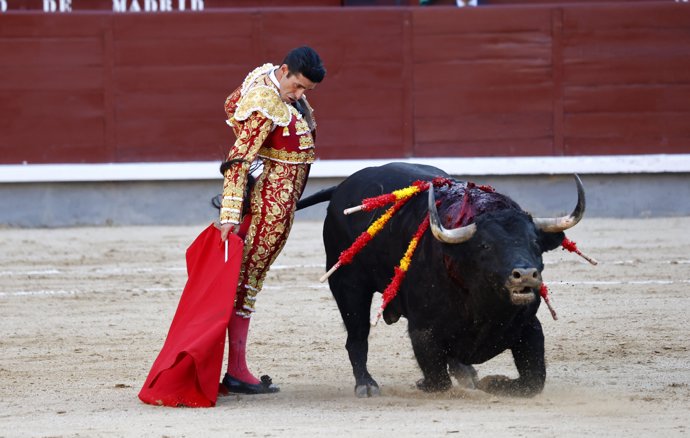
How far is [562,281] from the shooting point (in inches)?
277

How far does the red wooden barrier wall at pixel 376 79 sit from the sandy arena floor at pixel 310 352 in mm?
1167

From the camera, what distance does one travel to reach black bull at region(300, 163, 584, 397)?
399 cm

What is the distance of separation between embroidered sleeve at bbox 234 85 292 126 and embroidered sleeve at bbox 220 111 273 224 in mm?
14

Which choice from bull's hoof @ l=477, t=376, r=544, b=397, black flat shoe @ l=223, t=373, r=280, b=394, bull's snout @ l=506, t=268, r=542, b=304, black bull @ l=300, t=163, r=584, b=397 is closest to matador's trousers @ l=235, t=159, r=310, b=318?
black bull @ l=300, t=163, r=584, b=397

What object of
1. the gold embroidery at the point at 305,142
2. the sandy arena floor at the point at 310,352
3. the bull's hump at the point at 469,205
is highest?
the gold embroidery at the point at 305,142

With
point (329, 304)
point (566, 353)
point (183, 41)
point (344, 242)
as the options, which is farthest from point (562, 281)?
point (183, 41)

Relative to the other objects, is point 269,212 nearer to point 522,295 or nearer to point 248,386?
point 248,386

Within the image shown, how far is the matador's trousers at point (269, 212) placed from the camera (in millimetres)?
4496

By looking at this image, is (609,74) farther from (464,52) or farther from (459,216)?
(459,216)

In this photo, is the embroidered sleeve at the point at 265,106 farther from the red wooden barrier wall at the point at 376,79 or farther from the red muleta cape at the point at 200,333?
the red wooden barrier wall at the point at 376,79

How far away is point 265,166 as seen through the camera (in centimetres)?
454

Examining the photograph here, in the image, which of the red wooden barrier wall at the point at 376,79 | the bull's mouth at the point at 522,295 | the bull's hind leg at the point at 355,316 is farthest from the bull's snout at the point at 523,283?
the red wooden barrier wall at the point at 376,79

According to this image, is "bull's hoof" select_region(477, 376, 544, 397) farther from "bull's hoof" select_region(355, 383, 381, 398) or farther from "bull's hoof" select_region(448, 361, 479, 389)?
"bull's hoof" select_region(355, 383, 381, 398)

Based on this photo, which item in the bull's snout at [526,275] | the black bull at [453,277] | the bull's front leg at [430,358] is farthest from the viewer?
the bull's front leg at [430,358]
